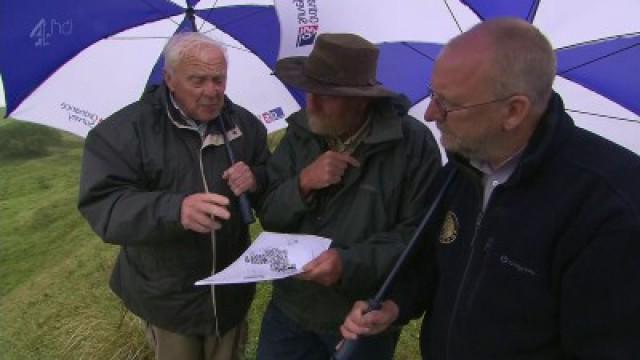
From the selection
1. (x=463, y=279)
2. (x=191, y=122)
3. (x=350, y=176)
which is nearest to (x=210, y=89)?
(x=191, y=122)

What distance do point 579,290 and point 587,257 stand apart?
3.7 inches

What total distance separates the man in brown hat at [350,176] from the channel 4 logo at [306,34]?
348 mm

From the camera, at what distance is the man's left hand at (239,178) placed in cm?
284

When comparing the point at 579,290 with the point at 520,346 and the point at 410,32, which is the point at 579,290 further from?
the point at 410,32

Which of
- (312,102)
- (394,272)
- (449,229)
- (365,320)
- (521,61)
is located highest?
(521,61)

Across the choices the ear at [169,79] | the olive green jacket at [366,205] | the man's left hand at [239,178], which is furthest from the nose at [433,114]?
the ear at [169,79]

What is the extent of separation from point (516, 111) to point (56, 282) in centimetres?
729

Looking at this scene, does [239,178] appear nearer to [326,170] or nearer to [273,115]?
[326,170]

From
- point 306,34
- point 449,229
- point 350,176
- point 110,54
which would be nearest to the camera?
point 449,229

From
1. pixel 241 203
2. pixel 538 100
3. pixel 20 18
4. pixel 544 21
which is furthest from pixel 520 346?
pixel 20 18

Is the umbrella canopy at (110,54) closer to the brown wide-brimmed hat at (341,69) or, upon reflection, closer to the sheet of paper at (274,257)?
the brown wide-brimmed hat at (341,69)

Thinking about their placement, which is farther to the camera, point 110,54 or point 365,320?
point 110,54

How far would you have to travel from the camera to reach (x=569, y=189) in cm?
175

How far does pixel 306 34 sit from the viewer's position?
10.3 ft
